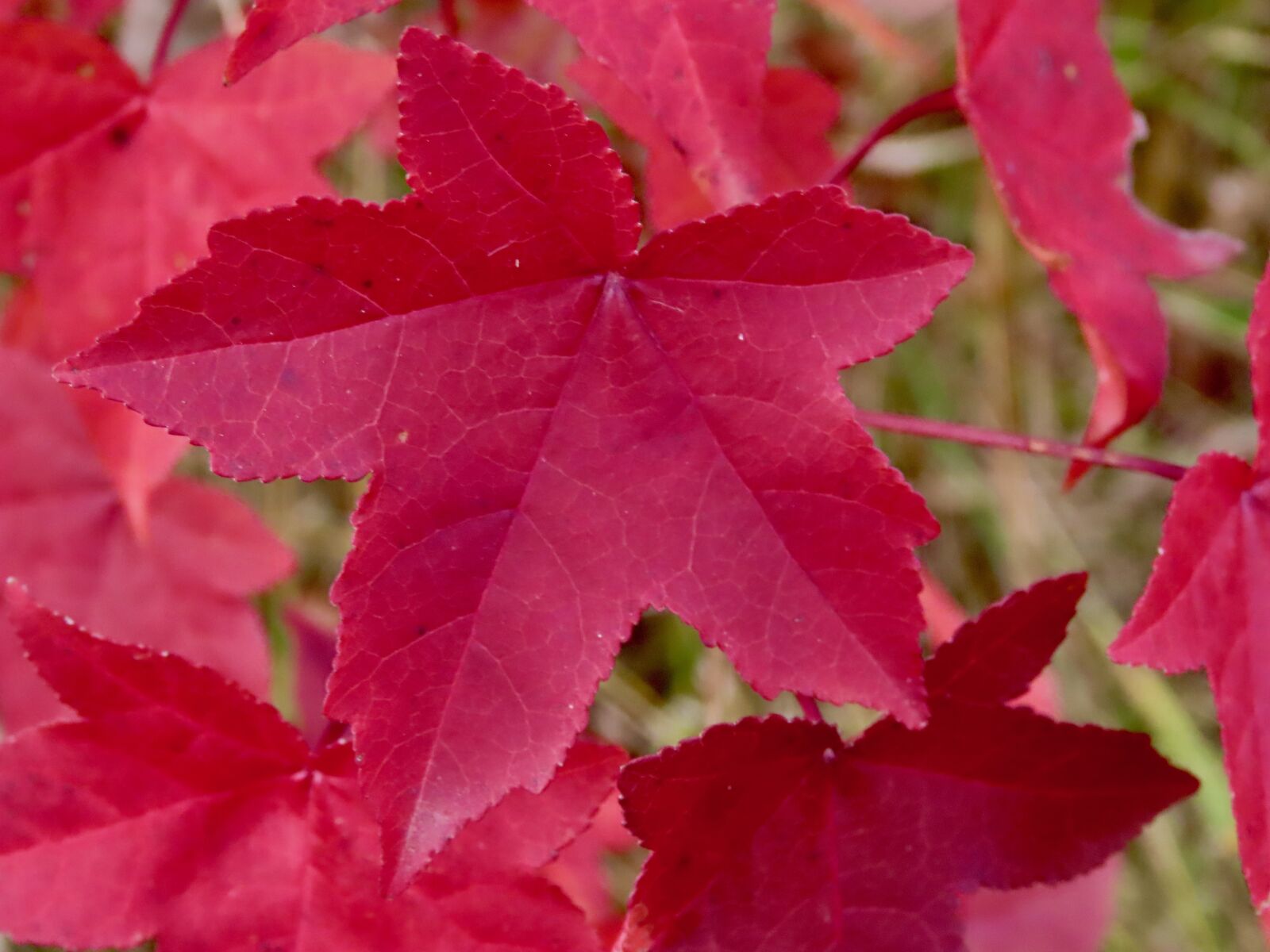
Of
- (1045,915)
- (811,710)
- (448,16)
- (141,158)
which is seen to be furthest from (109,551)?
(1045,915)

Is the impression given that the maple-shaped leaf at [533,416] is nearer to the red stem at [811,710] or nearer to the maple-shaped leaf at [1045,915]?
the red stem at [811,710]

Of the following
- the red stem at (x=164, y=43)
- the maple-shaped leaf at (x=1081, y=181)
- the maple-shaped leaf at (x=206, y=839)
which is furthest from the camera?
the red stem at (x=164, y=43)

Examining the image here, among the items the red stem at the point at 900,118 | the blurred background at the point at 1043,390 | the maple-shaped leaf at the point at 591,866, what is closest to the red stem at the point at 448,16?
the red stem at the point at 900,118

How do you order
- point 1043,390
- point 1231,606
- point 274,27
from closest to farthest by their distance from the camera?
point 274,27, point 1231,606, point 1043,390

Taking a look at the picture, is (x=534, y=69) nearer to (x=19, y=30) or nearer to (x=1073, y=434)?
(x=19, y=30)

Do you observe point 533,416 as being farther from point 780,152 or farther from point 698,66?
point 780,152

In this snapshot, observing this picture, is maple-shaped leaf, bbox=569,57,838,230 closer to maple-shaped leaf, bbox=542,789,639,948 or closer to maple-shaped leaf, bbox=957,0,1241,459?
maple-shaped leaf, bbox=957,0,1241,459

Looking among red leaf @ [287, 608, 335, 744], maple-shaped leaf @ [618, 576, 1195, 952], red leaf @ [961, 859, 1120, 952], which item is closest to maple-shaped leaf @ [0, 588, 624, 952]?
maple-shaped leaf @ [618, 576, 1195, 952]
